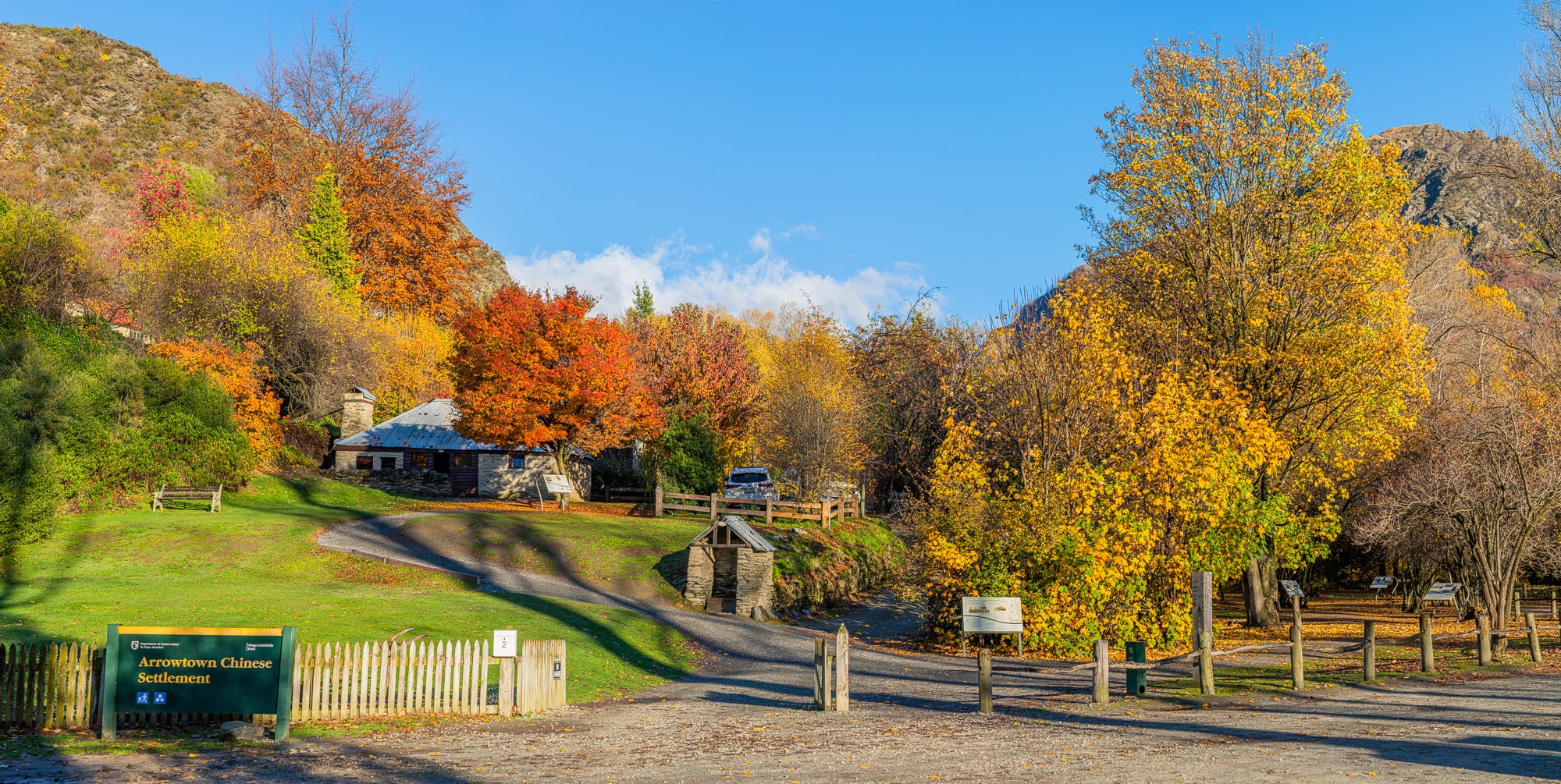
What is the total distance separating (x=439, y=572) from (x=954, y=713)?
18.8 m

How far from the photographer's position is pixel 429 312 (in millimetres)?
77750

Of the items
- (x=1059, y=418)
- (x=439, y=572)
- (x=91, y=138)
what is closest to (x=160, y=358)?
(x=439, y=572)

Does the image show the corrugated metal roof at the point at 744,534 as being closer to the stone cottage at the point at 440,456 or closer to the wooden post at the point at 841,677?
the wooden post at the point at 841,677

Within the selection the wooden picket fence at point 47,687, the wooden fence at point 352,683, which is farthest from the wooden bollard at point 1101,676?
the wooden picket fence at point 47,687

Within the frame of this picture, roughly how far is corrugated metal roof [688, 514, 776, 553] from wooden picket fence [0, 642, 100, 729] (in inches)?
732

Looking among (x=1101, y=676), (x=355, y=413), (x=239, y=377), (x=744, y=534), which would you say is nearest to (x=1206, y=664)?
(x=1101, y=676)

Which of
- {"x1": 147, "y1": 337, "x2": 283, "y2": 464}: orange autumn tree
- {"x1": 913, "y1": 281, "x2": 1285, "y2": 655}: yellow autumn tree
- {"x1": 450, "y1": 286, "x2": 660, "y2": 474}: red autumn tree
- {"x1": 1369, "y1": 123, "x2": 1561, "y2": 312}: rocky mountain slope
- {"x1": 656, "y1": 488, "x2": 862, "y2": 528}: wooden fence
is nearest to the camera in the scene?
{"x1": 913, "y1": 281, "x2": 1285, "y2": 655}: yellow autumn tree

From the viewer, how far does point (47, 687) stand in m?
12.4

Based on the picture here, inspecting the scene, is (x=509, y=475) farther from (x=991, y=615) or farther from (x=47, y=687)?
(x=47, y=687)

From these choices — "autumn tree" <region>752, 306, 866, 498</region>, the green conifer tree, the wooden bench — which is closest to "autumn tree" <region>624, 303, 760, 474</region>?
"autumn tree" <region>752, 306, 866, 498</region>

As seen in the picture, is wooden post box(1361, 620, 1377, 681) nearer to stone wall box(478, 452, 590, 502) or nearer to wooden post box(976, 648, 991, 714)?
wooden post box(976, 648, 991, 714)

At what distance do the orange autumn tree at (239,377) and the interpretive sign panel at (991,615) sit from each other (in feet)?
116

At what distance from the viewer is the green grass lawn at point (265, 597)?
19.2 m

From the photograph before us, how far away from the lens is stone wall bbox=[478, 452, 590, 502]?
170 feet
